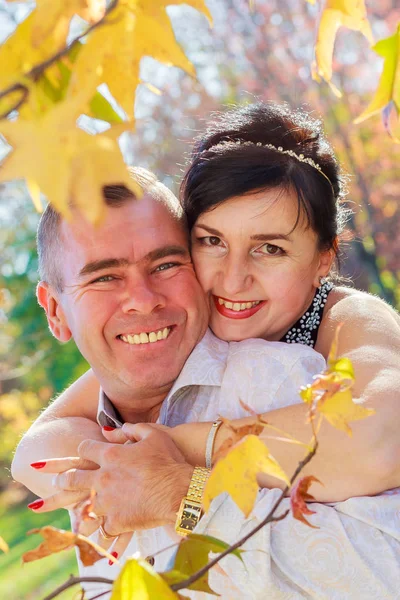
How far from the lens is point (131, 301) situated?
235 centimetres

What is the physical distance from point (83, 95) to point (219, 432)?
53.5 inches

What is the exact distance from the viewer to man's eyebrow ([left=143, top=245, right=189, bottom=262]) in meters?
2.41

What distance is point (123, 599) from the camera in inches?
34.1

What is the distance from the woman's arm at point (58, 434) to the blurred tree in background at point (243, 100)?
5724 millimetres

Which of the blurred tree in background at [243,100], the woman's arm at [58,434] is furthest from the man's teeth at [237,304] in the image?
the blurred tree in background at [243,100]

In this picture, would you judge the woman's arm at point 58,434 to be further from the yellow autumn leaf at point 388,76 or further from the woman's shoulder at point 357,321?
the yellow autumn leaf at point 388,76

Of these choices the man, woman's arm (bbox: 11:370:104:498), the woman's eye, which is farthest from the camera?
the woman's eye

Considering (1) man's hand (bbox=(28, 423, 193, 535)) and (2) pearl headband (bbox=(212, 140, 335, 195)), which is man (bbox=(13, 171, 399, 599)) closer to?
(1) man's hand (bbox=(28, 423, 193, 535))

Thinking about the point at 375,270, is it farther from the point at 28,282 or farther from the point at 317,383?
the point at 317,383

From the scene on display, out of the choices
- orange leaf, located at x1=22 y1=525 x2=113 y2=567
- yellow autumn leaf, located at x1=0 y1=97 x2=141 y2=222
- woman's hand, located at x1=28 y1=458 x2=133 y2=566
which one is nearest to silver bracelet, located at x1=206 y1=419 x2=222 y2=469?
woman's hand, located at x1=28 y1=458 x2=133 y2=566

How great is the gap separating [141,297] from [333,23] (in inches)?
52.3

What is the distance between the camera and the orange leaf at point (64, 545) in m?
1.05

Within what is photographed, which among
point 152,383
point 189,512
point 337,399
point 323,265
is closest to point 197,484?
point 189,512

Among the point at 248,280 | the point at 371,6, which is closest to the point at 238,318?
the point at 248,280
